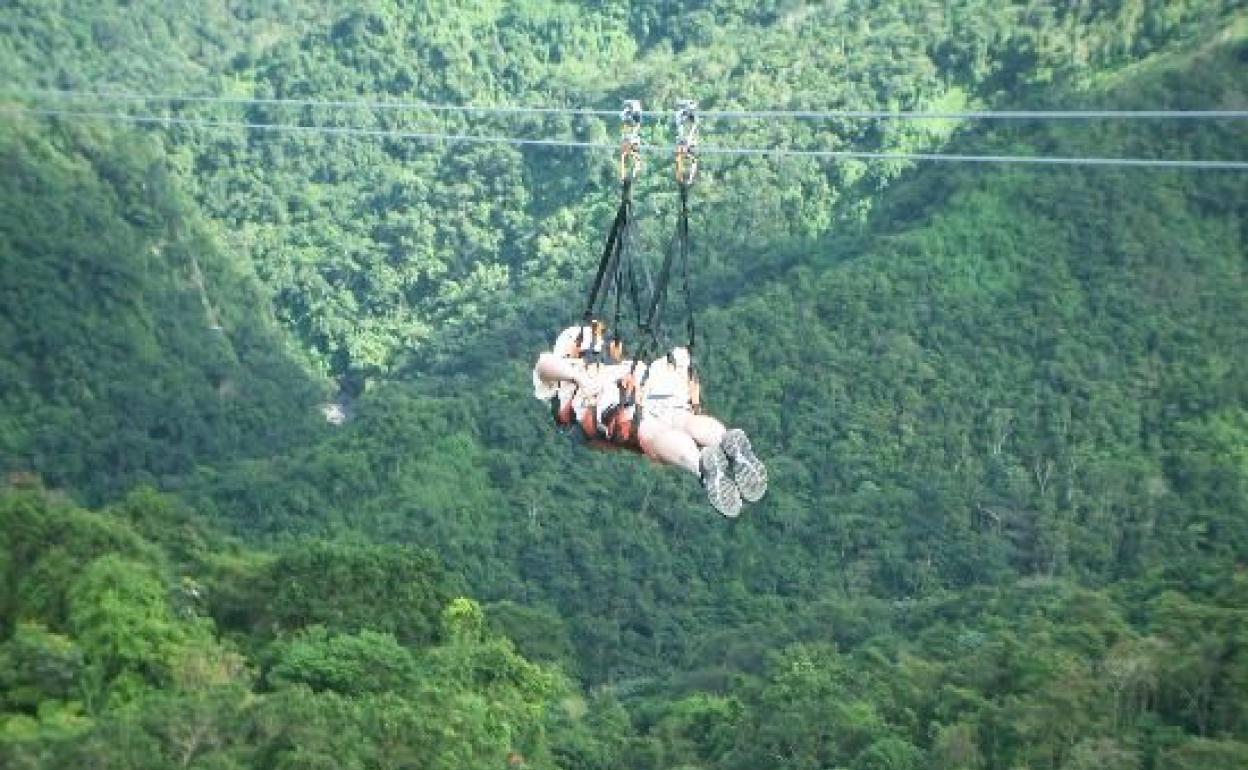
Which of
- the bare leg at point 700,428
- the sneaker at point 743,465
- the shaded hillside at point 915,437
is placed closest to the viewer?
the sneaker at point 743,465

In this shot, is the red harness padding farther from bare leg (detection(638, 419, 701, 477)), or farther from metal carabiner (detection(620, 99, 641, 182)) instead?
metal carabiner (detection(620, 99, 641, 182))

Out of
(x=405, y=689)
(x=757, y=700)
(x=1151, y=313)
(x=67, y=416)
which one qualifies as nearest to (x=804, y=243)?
(x=1151, y=313)

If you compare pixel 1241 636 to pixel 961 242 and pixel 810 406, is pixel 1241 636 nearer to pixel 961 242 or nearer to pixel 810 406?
pixel 810 406

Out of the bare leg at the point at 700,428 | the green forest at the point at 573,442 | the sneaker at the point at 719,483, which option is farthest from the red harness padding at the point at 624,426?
the green forest at the point at 573,442

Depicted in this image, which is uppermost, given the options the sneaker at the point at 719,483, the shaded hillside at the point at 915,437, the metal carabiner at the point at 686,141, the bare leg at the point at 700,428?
the metal carabiner at the point at 686,141

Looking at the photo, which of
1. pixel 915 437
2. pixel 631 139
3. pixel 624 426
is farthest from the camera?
pixel 915 437

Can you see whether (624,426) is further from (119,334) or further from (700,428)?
(119,334)

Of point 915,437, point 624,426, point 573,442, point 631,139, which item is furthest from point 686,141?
point 573,442

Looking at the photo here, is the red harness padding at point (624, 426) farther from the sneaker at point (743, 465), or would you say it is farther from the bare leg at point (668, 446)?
the sneaker at point (743, 465)
